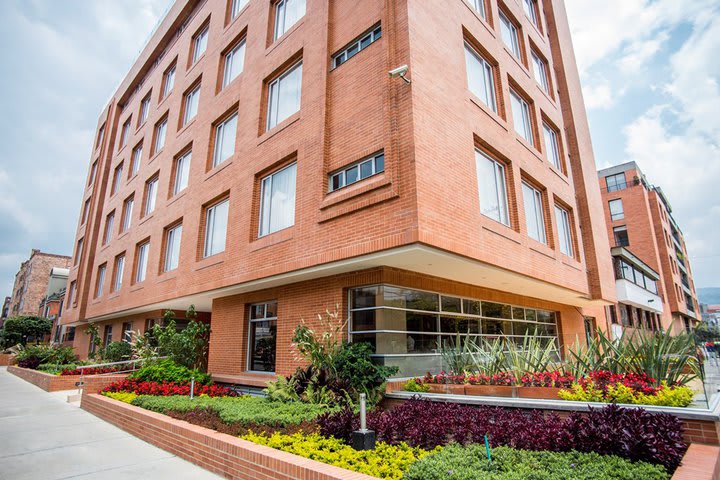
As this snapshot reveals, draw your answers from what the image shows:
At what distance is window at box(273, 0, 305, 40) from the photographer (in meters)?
13.4

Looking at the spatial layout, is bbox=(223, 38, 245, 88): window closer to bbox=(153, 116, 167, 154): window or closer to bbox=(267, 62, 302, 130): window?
bbox=(267, 62, 302, 130): window

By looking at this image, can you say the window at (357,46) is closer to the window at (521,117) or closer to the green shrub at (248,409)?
the window at (521,117)

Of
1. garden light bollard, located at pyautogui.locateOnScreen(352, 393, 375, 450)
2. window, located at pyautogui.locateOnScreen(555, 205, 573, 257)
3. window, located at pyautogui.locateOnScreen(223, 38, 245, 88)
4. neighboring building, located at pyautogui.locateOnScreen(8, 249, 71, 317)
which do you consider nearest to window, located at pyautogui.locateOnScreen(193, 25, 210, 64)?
window, located at pyautogui.locateOnScreen(223, 38, 245, 88)

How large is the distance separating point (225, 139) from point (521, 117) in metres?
11.3

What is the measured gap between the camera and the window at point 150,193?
20906mm

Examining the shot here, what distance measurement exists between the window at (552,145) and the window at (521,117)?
1.27m

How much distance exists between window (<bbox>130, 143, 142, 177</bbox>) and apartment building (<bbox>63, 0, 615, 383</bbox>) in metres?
3.72

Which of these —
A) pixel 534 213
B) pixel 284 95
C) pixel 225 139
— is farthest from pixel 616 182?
pixel 225 139

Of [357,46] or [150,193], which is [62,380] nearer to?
[150,193]

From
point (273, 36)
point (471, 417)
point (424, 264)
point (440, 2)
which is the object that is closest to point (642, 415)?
point (471, 417)

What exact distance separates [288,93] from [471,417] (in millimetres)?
10864

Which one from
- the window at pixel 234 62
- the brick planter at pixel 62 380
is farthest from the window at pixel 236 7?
the brick planter at pixel 62 380

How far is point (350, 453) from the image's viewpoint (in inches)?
209

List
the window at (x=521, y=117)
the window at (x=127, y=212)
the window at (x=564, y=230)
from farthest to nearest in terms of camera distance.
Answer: the window at (x=127, y=212)
the window at (x=564, y=230)
the window at (x=521, y=117)
